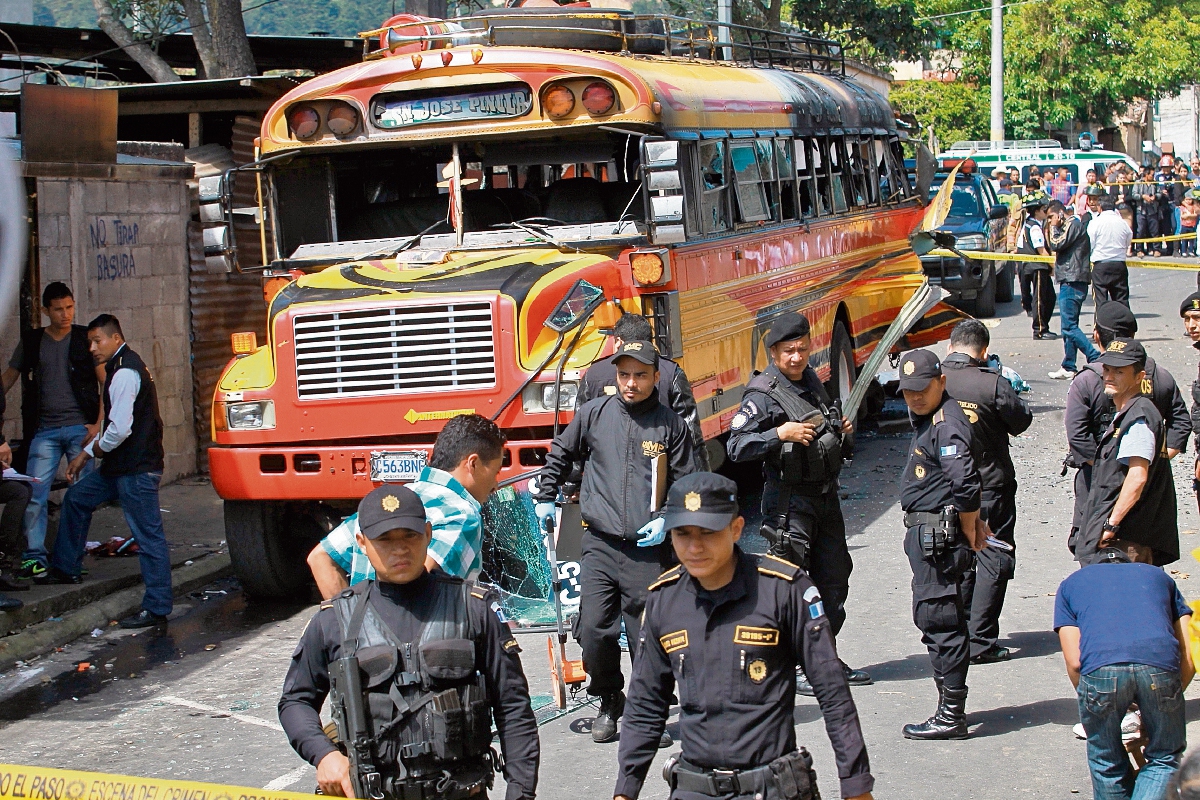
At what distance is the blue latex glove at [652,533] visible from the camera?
6129 millimetres

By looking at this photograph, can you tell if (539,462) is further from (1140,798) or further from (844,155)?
(844,155)

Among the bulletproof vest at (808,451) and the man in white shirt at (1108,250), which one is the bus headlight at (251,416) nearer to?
the bulletproof vest at (808,451)

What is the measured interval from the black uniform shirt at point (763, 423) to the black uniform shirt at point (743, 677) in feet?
8.66

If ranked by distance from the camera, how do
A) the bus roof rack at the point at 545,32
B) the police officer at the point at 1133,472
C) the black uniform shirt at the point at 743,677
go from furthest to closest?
the bus roof rack at the point at 545,32 → the police officer at the point at 1133,472 → the black uniform shirt at the point at 743,677

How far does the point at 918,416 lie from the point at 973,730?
1.34 metres

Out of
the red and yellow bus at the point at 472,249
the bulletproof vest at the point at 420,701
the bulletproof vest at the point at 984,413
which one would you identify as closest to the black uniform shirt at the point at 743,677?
the bulletproof vest at the point at 420,701

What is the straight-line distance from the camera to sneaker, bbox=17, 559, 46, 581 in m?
9.26

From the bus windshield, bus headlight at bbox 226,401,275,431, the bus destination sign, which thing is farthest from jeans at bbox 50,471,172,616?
the bus destination sign

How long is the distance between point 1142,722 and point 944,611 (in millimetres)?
1604

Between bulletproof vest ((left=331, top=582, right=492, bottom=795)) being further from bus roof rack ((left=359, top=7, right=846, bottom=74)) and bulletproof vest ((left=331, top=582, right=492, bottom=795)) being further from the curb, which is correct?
bus roof rack ((left=359, top=7, right=846, bottom=74))

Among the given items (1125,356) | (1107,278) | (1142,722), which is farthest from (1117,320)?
(1107,278)

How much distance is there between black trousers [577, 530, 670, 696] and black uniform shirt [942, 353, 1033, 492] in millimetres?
1766

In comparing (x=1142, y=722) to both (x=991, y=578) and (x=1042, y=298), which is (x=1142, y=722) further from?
(x=1042, y=298)

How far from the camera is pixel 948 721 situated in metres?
6.34
